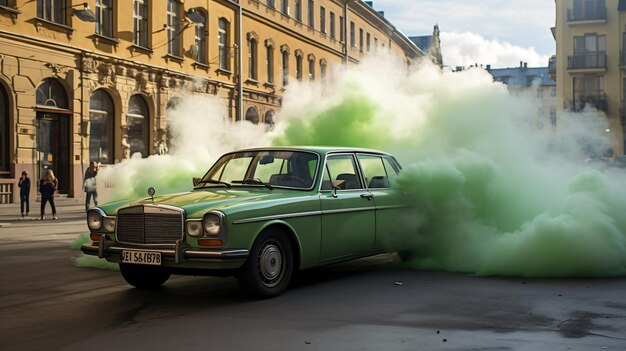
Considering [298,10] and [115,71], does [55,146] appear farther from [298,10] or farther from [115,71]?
[298,10]

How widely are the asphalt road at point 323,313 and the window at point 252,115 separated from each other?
29.3 metres

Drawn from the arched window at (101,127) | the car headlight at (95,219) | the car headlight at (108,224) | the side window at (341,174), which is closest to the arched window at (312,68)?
the arched window at (101,127)

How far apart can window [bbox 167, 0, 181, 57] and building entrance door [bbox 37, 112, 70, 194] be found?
23.6 feet

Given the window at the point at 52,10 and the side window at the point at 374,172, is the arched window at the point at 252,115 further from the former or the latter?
the side window at the point at 374,172

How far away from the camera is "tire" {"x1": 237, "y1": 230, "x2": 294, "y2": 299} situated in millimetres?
7242

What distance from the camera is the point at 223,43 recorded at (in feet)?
120

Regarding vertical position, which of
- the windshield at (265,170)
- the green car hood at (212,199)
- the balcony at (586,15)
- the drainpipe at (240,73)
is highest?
the balcony at (586,15)

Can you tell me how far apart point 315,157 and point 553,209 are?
11.6 feet

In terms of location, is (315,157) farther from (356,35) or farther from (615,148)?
(615,148)

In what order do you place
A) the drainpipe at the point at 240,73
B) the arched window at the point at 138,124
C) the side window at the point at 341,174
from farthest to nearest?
the drainpipe at the point at 240,73 → the arched window at the point at 138,124 → the side window at the point at 341,174

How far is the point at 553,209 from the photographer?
9984mm

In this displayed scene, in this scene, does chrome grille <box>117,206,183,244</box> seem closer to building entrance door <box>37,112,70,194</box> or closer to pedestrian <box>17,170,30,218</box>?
pedestrian <box>17,170,30,218</box>

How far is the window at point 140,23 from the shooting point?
29734 millimetres

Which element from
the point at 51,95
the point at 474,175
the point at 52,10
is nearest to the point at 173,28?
the point at 52,10
